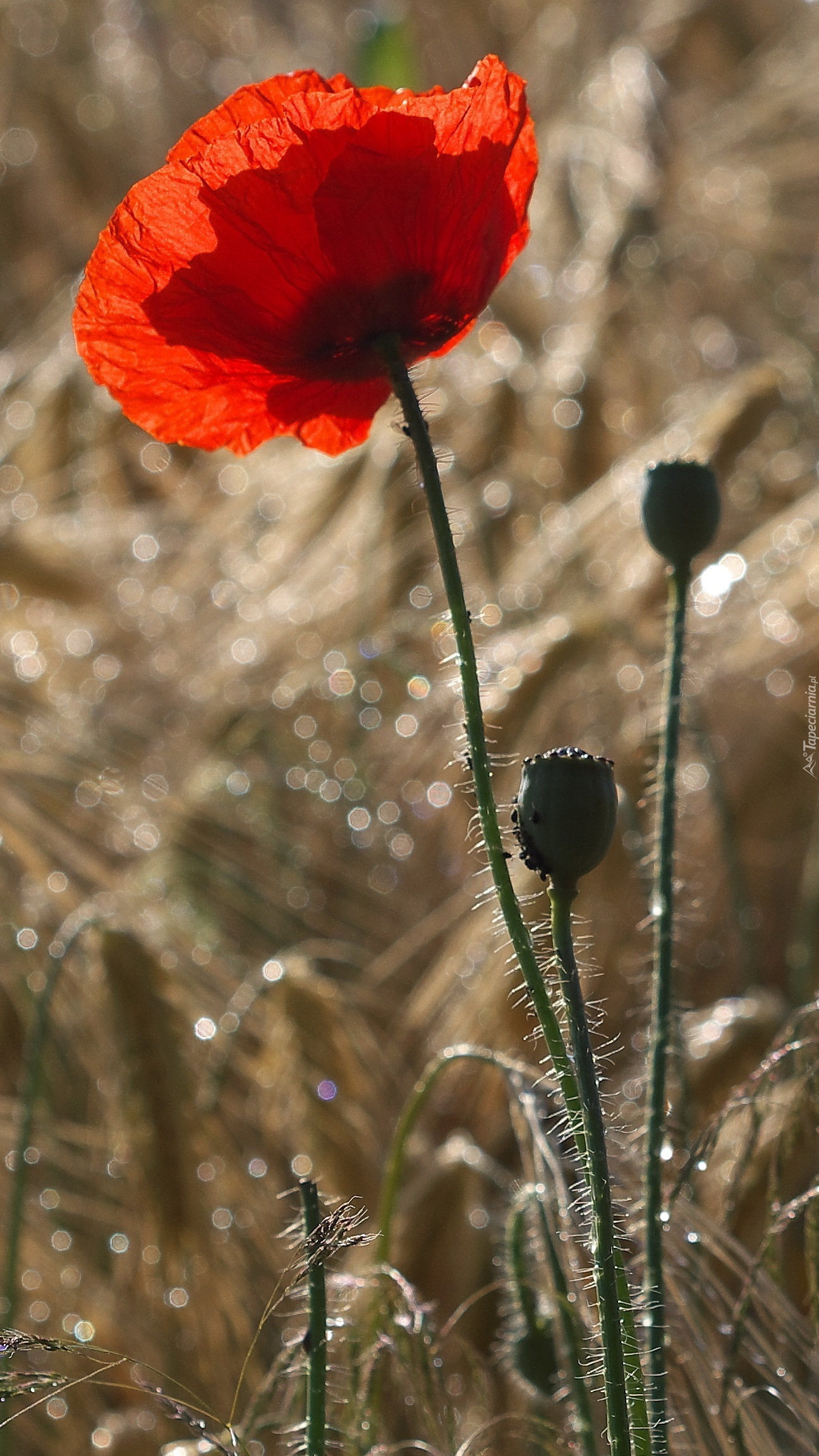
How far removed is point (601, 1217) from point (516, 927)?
2.4 inches

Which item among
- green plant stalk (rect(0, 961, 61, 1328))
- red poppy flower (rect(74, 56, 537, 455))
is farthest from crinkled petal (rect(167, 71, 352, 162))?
green plant stalk (rect(0, 961, 61, 1328))

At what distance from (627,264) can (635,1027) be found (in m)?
0.60

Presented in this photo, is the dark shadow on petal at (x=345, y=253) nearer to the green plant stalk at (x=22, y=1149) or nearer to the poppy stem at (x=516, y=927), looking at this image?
the poppy stem at (x=516, y=927)

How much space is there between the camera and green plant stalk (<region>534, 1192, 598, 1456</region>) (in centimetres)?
41

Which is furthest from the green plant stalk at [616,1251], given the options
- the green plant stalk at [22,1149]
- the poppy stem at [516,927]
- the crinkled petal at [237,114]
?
the crinkled petal at [237,114]

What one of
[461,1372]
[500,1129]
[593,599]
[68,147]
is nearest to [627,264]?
[593,599]

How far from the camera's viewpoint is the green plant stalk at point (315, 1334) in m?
0.31

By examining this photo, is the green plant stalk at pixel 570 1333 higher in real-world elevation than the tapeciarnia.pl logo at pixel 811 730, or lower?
lower

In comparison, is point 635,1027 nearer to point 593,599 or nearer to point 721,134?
point 593,599

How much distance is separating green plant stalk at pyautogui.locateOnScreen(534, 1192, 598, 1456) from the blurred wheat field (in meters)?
0.02

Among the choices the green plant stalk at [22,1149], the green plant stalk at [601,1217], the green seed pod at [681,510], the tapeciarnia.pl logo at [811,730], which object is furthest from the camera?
the tapeciarnia.pl logo at [811,730]

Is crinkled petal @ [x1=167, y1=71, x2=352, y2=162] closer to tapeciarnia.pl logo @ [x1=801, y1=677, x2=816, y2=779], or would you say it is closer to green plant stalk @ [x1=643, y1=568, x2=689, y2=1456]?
green plant stalk @ [x1=643, y1=568, x2=689, y2=1456]

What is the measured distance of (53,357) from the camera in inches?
47.9

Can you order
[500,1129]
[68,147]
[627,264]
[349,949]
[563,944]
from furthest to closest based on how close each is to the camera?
[68,147] < [627,264] < [349,949] < [500,1129] < [563,944]
